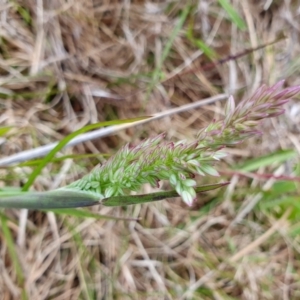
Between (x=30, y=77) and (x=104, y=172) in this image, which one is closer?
(x=104, y=172)

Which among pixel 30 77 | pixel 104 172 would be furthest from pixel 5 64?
pixel 104 172

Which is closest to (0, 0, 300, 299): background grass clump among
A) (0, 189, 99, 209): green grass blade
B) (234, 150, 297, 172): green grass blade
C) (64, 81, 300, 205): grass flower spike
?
(234, 150, 297, 172): green grass blade

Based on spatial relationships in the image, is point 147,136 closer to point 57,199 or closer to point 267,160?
point 267,160

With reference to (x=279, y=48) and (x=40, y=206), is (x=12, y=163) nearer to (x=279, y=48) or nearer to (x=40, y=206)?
(x=40, y=206)

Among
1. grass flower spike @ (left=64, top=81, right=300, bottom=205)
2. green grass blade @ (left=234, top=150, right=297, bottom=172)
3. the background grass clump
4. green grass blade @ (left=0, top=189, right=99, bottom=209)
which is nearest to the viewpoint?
grass flower spike @ (left=64, top=81, right=300, bottom=205)

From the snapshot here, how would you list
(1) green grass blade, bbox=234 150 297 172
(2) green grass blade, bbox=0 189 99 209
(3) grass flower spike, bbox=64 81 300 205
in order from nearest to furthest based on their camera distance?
(3) grass flower spike, bbox=64 81 300 205 → (2) green grass blade, bbox=0 189 99 209 → (1) green grass blade, bbox=234 150 297 172

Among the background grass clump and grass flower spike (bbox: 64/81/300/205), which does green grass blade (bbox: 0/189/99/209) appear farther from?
the background grass clump
